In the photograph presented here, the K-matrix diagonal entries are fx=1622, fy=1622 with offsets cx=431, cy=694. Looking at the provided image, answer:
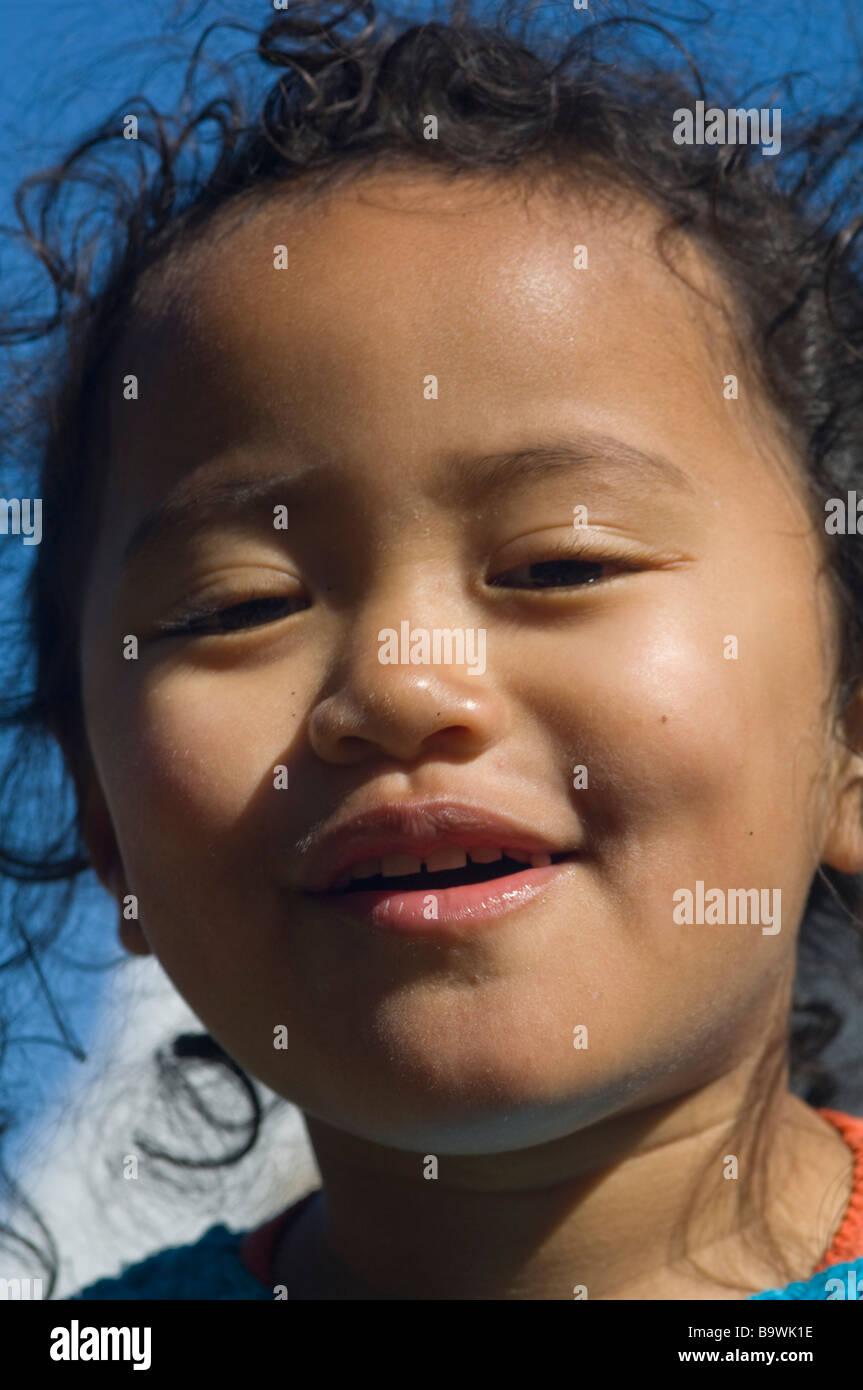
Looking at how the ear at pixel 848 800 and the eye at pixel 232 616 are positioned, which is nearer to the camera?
the eye at pixel 232 616

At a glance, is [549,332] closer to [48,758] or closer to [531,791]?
[531,791]

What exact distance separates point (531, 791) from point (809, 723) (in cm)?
36

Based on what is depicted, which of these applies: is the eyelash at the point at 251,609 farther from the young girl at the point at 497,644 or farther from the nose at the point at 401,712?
the nose at the point at 401,712

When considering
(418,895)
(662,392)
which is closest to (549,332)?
(662,392)

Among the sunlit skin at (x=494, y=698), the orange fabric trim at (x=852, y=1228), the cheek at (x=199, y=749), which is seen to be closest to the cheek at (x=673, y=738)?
the sunlit skin at (x=494, y=698)

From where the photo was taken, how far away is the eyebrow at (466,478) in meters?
1.51

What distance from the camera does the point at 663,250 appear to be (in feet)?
5.55

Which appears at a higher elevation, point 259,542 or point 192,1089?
point 259,542

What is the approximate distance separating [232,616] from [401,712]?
0.30 metres

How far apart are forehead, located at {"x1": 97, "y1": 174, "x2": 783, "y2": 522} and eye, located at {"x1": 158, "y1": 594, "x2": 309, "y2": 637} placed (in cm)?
15

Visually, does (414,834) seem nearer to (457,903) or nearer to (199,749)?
(457,903)

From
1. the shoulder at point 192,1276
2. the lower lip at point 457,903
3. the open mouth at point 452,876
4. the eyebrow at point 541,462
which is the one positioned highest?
the eyebrow at point 541,462

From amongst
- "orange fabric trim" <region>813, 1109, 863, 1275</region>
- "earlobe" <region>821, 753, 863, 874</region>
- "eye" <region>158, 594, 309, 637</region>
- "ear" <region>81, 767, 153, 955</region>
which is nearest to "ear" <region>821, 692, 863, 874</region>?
"earlobe" <region>821, 753, 863, 874</region>

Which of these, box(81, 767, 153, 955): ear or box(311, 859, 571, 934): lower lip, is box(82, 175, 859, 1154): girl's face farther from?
box(81, 767, 153, 955): ear
